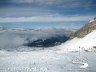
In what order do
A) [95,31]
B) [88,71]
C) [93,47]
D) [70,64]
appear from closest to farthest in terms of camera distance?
[88,71] → [70,64] → [93,47] → [95,31]

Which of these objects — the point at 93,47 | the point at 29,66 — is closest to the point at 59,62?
the point at 29,66

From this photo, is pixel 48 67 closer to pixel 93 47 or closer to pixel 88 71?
pixel 88 71

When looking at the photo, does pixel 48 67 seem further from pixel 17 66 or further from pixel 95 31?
pixel 95 31

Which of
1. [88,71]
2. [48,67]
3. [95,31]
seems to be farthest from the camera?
[95,31]

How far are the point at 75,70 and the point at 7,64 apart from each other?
19067 millimetres

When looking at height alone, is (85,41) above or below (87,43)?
below

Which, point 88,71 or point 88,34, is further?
point 88,34

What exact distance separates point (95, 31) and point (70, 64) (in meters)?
66.4

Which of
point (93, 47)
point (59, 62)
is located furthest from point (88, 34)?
→ point (59, 62)

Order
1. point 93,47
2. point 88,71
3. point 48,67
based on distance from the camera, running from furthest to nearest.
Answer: point 93,47
point 48,67
point 88,71

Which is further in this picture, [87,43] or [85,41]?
[85,41]

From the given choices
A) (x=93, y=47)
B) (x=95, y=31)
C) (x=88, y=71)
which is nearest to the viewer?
(x=88, y=71)

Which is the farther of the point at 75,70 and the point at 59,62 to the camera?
the point at 59,62

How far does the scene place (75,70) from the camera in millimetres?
70438
